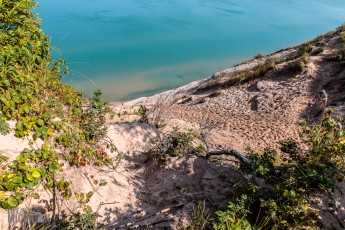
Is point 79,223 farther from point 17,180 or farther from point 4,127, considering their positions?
point 4,127

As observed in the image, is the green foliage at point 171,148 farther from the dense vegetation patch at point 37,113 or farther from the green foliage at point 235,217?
the green foliage at point 235,217

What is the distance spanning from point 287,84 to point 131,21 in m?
43.8

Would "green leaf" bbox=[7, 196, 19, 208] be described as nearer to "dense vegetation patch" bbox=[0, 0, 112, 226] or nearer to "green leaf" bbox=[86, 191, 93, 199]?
"dense vegetation patch" bbox=[0, 0, 112, 226]

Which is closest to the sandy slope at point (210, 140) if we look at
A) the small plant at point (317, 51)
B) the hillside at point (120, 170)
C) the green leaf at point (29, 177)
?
the hillside at point (120, 170)

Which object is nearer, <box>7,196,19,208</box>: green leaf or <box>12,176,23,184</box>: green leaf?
<box>7,196,19,208</box>: green leaf

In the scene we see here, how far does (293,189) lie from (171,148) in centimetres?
327

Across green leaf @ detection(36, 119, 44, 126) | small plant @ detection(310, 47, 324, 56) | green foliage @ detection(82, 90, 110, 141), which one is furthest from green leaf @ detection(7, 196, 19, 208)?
small plant @ detection(310, 47, 324, 56)

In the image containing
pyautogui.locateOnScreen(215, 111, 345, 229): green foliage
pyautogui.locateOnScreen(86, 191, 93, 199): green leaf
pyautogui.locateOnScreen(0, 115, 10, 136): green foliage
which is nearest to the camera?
pyautogui.locateOnScreen(215, 111, 345, 229): green foliage

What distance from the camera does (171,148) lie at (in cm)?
695

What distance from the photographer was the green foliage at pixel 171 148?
22.0 feet

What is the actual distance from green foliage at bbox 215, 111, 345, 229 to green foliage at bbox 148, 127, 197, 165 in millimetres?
2288

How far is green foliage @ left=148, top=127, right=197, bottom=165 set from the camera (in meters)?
6.70

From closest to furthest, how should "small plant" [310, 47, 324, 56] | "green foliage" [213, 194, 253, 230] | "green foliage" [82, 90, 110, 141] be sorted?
1. "green foliage" [213, 194, 253, 230]
2. "green foliage" [82, 90, 110, 141]
3. "small plant" [310, 47, 324, 56]

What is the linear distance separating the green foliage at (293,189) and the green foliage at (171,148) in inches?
90.1
